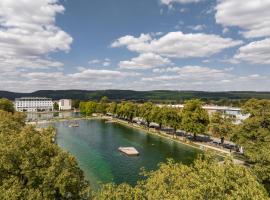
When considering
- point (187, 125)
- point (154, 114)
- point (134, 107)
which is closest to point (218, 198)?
point (187, 125)

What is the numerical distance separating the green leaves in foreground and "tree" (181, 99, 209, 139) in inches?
2175

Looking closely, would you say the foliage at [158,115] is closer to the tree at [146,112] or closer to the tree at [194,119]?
the tree at [146,112]

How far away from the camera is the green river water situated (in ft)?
153

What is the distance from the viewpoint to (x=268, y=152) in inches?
1423

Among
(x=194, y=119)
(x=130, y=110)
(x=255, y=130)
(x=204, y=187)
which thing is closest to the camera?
(x=204, y=187)

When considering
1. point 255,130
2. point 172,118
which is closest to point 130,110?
point 172,118

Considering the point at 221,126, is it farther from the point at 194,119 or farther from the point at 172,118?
the point at 172,118

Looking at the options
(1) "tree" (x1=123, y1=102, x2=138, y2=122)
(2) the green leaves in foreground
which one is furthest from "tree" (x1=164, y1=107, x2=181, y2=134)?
(2) the green leaves in foreground

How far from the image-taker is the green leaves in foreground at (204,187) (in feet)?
50.6

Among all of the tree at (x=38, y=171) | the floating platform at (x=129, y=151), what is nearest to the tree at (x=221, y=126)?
the floating platform at (x=129, y=151)

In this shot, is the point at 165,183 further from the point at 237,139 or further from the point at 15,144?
the point at 237,139

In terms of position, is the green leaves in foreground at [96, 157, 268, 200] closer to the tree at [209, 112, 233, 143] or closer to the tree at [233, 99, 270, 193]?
the tree at [233, 99, 270, 193]

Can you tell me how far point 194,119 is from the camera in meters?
76.2

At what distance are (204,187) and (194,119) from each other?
2445 inches
